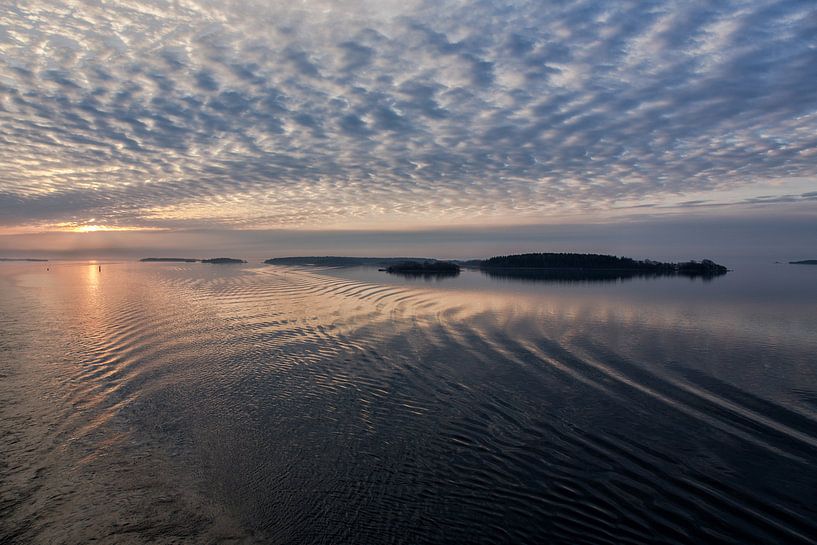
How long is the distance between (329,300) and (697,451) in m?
27.9

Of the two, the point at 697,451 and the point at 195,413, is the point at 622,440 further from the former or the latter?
the point at 195,413

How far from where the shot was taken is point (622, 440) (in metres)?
8.66

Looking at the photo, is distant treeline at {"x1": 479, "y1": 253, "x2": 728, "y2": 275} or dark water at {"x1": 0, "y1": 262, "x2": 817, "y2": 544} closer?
dark water at {"x1": 0, "y1": 262, "x2": 817, "y2": 544}

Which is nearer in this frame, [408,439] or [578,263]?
[408,439]

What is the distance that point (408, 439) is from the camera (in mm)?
8883

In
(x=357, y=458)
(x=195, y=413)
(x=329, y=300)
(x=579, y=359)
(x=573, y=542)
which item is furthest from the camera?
(x=329, y=300)

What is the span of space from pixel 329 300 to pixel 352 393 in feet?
74.0

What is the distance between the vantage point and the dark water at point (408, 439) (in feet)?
20.5

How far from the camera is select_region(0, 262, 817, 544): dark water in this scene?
6.24m

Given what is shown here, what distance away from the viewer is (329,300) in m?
33.8

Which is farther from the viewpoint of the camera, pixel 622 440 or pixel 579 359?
pixel 579 359

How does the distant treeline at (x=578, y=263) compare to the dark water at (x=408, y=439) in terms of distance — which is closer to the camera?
the dark water at (x=408, y=439)

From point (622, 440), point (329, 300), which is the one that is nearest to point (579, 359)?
point (622, 440)

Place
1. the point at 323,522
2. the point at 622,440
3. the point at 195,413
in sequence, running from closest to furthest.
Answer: the point at 323,522
the point at 622,440
the point at 195,413
